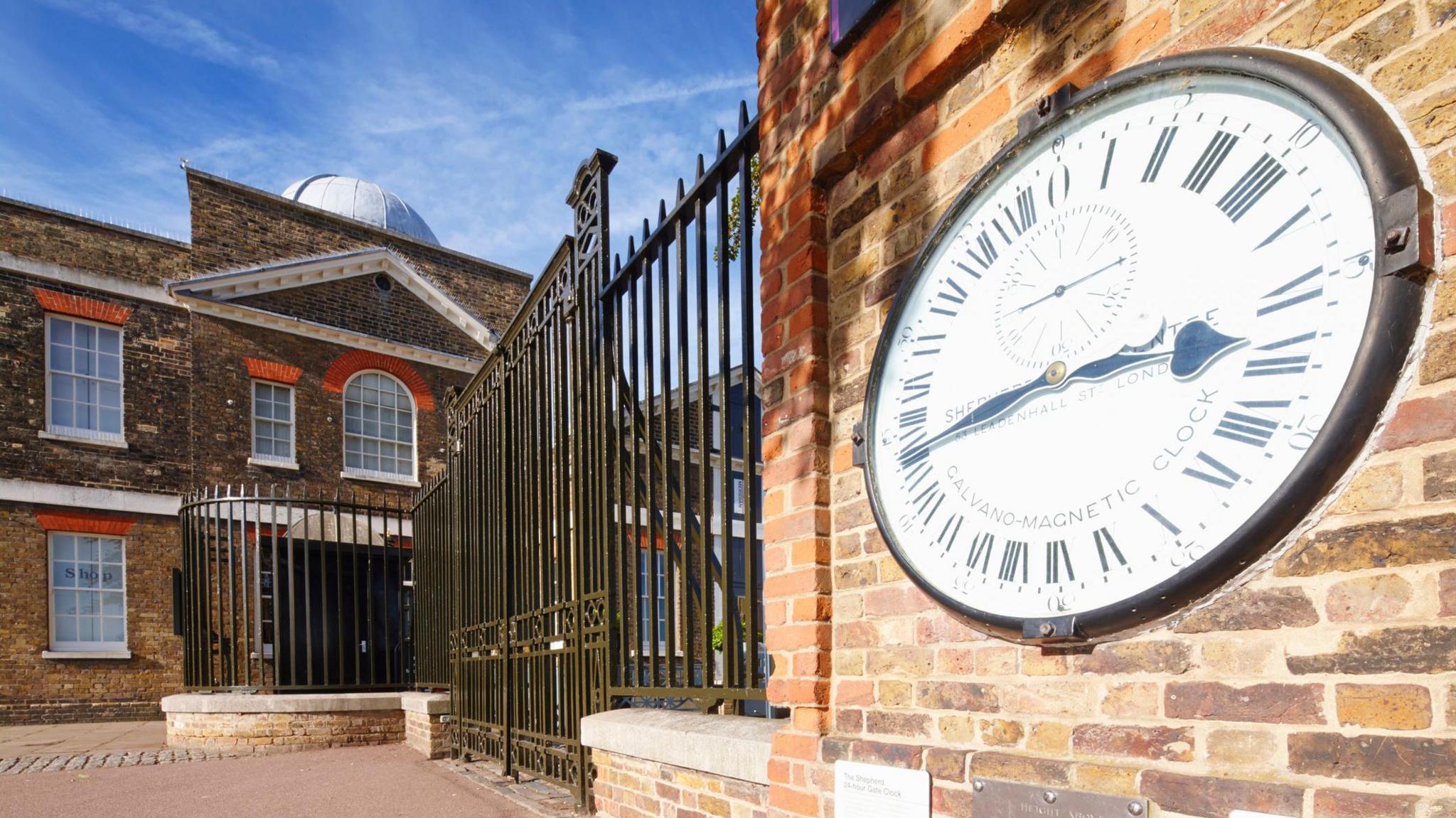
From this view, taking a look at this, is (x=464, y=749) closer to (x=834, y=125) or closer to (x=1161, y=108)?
(x=834, y=125)

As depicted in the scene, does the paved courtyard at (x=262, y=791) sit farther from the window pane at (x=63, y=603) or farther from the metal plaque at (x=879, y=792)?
the window pane at (x=63, y=603)

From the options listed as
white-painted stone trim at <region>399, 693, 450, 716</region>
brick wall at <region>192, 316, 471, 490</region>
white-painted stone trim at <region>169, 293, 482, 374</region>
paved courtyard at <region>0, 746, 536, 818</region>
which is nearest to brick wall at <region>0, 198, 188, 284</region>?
white-painted stone trim at <region>169, 293, 482, 374</region>

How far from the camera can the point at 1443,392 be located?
4.65 feet

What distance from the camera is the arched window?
17047 millimetres

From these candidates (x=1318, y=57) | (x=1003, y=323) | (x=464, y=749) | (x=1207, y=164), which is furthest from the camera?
(x=464, y=749)

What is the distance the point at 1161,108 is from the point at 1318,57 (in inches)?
10.9

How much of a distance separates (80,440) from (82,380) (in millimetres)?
958

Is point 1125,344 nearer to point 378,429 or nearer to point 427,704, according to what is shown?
point 427,704

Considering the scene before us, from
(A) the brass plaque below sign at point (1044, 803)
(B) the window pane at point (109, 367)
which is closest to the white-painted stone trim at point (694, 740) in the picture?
(A) the brass plaque below sign at point (1044, 803)

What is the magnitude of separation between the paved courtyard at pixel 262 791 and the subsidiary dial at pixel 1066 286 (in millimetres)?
4583

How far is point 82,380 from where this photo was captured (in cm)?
1462

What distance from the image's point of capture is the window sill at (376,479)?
1675 cm

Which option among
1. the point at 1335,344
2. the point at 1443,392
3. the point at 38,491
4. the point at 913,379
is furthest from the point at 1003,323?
the point at 38,491

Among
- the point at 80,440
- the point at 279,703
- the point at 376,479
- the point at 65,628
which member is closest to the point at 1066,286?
the point at 279,703
